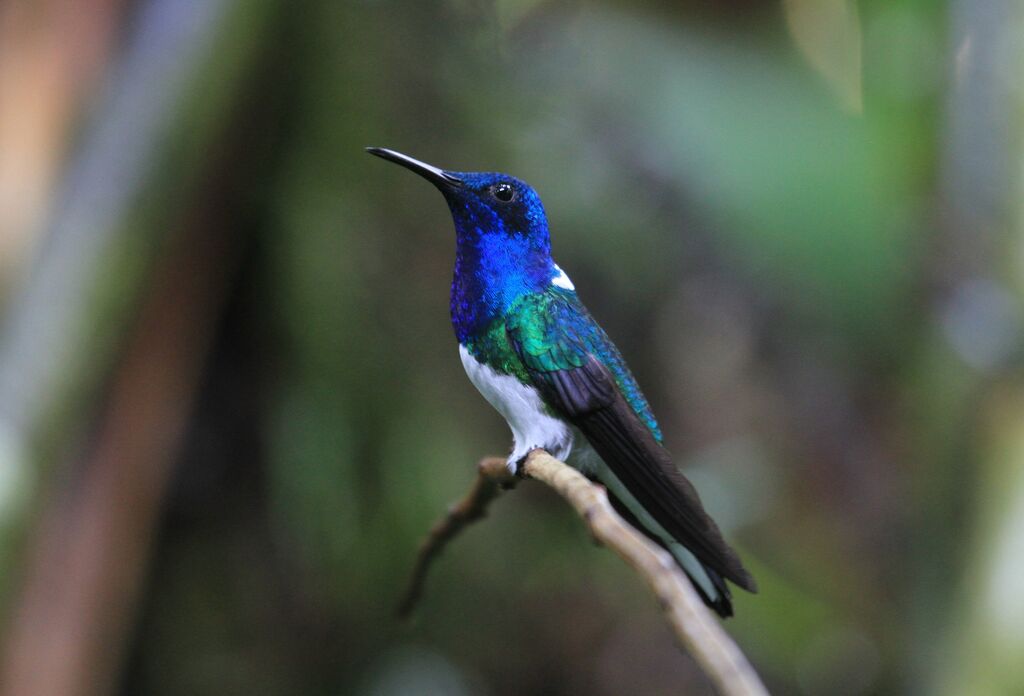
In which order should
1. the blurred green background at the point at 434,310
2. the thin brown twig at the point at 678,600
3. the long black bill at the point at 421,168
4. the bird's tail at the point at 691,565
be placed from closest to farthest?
the thin brown twig at the point at 678,600 < the long black bill at the point at 421,168 < the bird's tail at the point at 691,565 < the blurred green background at the point at 434,310

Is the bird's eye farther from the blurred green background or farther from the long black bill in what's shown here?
the blurred green background

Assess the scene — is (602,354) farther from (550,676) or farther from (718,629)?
(550,676)

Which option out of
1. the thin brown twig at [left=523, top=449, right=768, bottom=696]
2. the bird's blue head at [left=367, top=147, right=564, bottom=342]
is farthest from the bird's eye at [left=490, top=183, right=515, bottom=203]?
the thin brown twig at [left=523, top=449, right=768, bottom=696]

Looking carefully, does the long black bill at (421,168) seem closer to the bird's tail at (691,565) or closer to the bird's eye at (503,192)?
the bird's eye at (503,192)

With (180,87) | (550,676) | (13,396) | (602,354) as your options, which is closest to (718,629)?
Result: (602,354)

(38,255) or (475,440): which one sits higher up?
(38,255)

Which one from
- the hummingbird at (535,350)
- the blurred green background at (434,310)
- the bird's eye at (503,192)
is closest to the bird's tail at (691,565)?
the hummingbird at (535,350)
